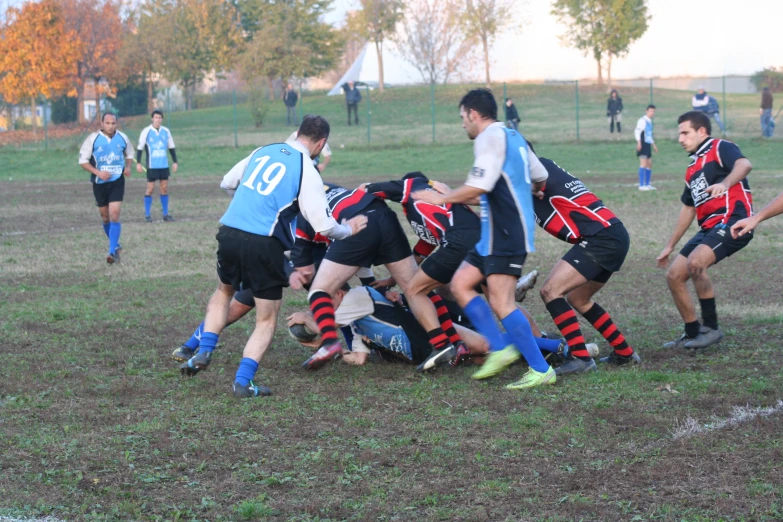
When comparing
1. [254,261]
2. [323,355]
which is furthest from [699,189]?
[254,261]

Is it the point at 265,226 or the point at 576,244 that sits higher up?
the point at 265,226

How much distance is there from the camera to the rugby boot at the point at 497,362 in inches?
237

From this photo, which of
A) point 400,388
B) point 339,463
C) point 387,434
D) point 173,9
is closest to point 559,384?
point 400,388

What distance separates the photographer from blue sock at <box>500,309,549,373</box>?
5.75 m

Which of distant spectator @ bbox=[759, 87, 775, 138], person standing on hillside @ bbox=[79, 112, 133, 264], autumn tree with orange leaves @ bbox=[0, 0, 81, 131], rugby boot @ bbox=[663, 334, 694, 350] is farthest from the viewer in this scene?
autumn tree with orange leaves @ bbox=[0, 0, 81, 131]

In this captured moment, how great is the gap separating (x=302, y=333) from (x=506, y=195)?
2.01 meters

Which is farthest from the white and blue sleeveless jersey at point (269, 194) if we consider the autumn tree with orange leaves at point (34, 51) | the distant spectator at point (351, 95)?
the autumn tree with orange leaves at point (34, 51)

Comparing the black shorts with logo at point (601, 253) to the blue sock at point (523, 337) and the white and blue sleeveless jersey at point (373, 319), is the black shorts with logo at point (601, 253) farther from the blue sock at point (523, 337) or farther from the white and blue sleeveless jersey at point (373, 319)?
the white and blue sleeveless jersey at point (373, 319)

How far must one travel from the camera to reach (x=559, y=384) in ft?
19.4

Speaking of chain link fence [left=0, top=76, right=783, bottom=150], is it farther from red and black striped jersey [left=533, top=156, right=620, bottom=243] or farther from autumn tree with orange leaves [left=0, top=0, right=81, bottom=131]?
red and black striped jersey [left=533, top=156, right=620, bottom=243]

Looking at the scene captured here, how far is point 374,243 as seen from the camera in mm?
6340

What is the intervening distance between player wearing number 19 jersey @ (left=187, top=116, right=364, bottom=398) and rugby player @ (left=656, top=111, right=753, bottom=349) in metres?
2.63

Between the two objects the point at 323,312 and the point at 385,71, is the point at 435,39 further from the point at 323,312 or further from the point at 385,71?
the point at 323,312

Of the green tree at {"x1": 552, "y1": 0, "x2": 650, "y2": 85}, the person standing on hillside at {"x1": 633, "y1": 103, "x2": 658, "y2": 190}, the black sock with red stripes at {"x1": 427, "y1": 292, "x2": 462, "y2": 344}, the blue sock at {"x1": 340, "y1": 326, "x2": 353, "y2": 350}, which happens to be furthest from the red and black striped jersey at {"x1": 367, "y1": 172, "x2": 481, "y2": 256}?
the green tree at {"x1": 552, "y1": 0, "x2": 650, "y2": 85}
